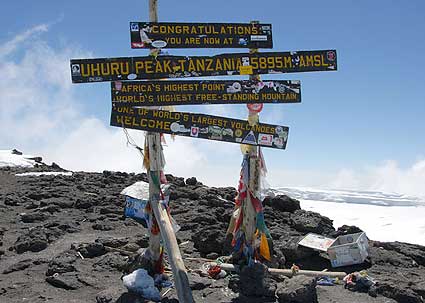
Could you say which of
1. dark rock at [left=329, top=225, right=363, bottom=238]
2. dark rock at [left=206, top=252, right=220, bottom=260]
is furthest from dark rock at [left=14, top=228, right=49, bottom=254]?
dark rock at [left=329, top=225, right=363, bottom=238]

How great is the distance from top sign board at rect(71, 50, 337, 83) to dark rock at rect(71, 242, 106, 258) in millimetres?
3040

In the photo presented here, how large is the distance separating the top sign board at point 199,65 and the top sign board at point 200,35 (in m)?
0.24

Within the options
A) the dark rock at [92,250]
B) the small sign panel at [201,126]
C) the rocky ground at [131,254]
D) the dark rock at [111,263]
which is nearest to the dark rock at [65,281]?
the rocky ground at [131,254]

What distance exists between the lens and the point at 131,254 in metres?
7.45

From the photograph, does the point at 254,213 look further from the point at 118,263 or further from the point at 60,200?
the point at 60,200

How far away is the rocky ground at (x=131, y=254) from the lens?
6047mm

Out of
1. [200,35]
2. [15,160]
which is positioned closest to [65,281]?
[200,35]

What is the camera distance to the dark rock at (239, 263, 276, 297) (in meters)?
5.99

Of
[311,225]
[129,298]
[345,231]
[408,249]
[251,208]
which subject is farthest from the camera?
[311,225]

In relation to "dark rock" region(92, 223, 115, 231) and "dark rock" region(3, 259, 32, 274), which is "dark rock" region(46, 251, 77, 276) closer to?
"dark rock" region(3, 259, 32, 274)

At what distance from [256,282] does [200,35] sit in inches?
139

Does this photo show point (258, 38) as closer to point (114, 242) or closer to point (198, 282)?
point (198, 282)

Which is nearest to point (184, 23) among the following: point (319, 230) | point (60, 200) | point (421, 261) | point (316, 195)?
point (319, 230)

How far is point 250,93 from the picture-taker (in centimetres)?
644
